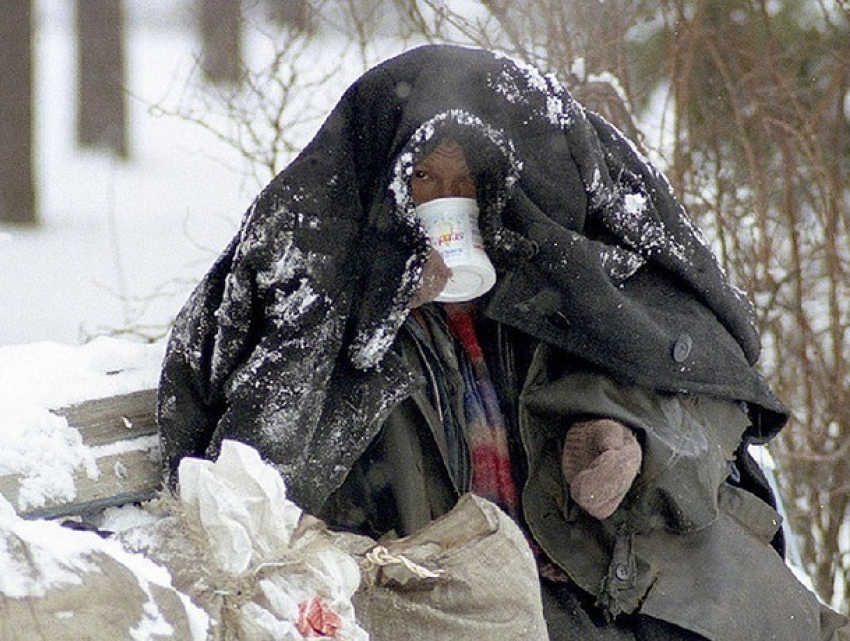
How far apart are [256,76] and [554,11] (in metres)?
0.95

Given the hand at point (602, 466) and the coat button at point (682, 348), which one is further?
the coat button at point (682, 348)

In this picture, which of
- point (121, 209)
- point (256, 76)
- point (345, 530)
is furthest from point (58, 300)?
point (345, 530)

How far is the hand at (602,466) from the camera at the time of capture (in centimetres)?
252

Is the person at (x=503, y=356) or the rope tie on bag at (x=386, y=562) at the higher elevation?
the person at (x=503, y=356)

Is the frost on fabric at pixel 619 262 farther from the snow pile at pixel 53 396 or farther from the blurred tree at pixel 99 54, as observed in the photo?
the blurred tree at pixel 99 54

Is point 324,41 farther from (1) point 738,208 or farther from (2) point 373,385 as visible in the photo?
(2) point 373,385

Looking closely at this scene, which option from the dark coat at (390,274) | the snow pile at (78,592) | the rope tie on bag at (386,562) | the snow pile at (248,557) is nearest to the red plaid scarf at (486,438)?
the dark coat at (390,274)

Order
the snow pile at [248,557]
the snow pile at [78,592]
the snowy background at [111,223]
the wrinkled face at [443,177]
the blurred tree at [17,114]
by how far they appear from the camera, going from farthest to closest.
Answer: the blurred tree at [17,114] < the snowy background at [111,223] < the wrinkled face at [443,177] < the snow pile at [248,557] < the snow pile at [78,592]

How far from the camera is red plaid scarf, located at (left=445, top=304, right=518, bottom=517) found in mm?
2721

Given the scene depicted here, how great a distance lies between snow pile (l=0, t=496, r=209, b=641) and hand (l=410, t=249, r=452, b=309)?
3.40 feet

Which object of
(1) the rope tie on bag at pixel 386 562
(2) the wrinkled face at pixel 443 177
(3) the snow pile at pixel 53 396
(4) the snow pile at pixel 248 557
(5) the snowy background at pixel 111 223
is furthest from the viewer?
(5) the snowy background at pixel 111 223

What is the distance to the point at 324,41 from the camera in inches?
213

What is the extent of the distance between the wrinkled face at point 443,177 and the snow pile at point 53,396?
2.20 ft

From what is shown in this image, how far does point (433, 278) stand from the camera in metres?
2.57
